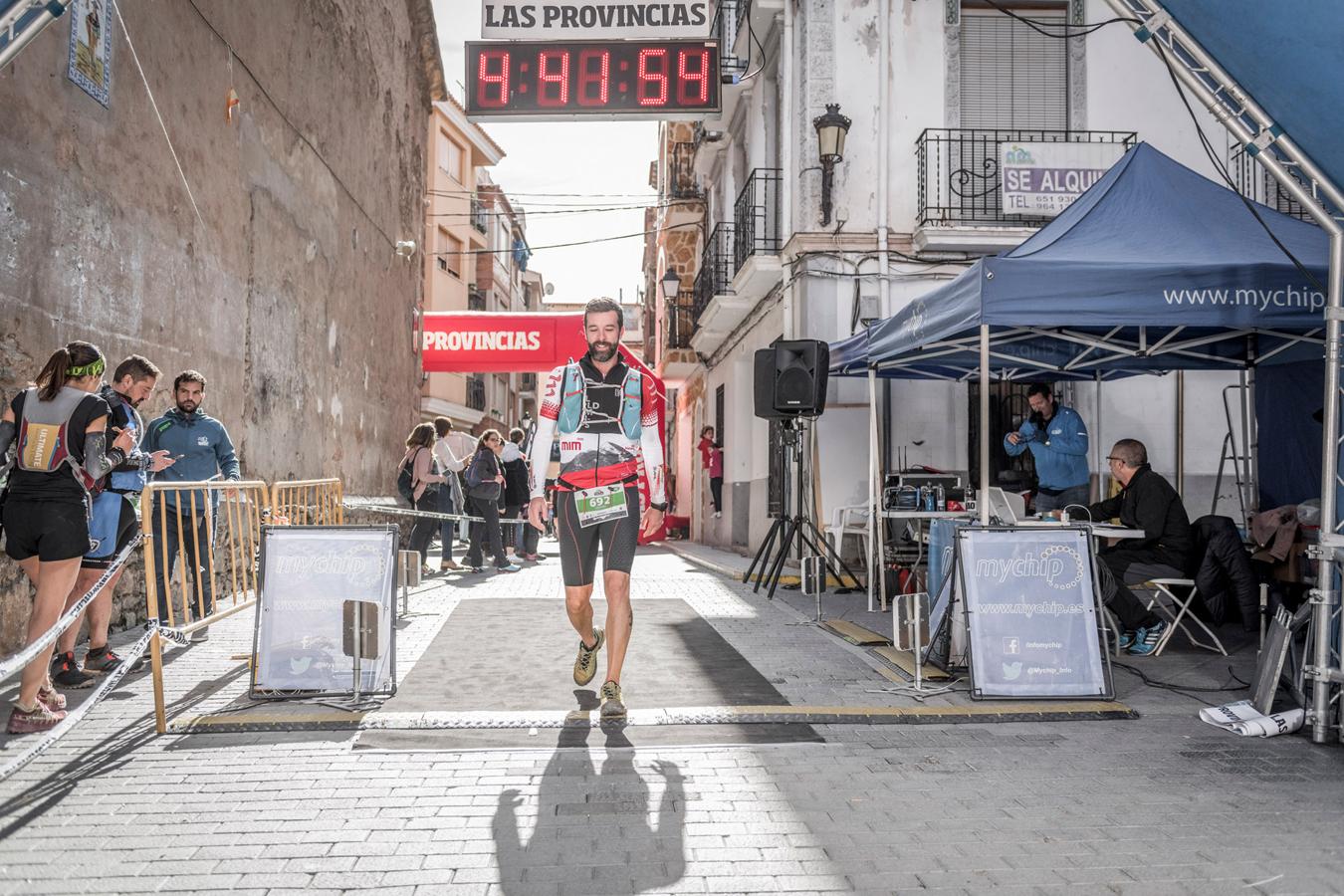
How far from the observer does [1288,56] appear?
5.20m

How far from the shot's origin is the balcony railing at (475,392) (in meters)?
40.2

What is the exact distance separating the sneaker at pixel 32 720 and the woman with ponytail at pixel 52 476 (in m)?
0.02

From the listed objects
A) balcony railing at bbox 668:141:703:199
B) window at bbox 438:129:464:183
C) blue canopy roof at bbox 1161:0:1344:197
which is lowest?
blue canopy roof at bbox 1161:0:1344:197

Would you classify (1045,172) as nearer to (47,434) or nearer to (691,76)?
(691,76)

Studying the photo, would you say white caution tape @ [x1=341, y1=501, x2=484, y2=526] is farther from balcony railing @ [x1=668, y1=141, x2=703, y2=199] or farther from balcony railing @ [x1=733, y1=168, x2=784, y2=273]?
balcony railing @ [x1=668, y1=141, x2=703, y2=199]

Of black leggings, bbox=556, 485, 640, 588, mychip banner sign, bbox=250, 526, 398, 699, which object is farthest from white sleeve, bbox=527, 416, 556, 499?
mychip banner sign, bbox=250, 526, 398, 699

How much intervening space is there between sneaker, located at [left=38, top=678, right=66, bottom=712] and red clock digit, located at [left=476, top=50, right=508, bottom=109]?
8015 mm

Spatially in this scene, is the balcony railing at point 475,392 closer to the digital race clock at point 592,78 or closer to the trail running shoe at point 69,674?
the digital race clock at point 592,78

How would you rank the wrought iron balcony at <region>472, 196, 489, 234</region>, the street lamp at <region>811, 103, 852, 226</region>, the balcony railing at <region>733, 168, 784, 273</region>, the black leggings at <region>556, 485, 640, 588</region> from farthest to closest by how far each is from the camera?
1. the wrought iron balcony at <region>472, 196, 489, 234</region>
2. the balcony railing at <region>733, 168, 784, 273</region>
3. the street lamp at <region>811, 103, 852, 226</region>
4. the black leggings at <region>556, 485, 640, 588</region>

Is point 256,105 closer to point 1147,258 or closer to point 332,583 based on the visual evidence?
point 332,583

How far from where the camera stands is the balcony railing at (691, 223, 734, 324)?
716 inches

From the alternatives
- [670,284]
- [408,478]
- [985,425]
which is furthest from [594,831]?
[670,284]

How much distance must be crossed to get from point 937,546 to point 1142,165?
323 centimetres

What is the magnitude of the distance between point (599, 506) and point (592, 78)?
7440mm
